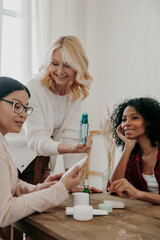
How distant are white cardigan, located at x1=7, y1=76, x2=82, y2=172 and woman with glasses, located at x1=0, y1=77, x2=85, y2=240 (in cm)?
44

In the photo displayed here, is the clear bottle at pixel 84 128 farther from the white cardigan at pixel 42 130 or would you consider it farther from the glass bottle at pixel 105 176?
the glass bottle at pixel 105 176

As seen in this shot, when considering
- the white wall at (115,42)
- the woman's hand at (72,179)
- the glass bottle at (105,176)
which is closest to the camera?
the woman's hand at (72,179)

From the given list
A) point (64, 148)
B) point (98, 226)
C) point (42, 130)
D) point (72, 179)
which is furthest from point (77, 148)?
point (98, 226)

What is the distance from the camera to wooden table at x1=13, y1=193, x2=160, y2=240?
3.16ft

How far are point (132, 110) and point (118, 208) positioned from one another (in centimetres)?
87

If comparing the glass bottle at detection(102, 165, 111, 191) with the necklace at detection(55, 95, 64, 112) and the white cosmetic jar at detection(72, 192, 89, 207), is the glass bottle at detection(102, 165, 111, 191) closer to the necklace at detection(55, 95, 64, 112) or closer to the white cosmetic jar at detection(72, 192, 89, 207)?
the necklace at detection(55, 95, 64, 112)

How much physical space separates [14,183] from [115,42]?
2.68m

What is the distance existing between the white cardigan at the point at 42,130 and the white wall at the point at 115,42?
1272 mm

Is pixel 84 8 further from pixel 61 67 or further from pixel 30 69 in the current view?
pixel 61 67

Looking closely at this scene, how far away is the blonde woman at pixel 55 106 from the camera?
1.98 metres

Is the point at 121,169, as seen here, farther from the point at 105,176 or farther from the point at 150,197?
the point at 105,176

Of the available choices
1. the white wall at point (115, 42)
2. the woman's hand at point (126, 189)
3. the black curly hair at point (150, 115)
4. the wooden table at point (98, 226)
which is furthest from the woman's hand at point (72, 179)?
the white wall at point (115, 42)

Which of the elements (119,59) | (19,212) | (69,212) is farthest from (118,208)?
(119,59)

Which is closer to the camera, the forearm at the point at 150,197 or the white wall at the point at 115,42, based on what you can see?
the forearm at the point at 150,197
